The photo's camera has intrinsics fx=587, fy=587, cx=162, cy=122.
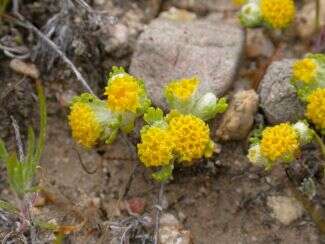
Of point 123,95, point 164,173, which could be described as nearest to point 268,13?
point 123,95

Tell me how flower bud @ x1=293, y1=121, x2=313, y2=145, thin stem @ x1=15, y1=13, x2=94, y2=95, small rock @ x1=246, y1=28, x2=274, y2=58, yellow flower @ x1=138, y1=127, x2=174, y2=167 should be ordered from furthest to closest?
small rock @ x1=246, y1=28, x2=274, y2=58
thin stem @ x1=15, y1=13, x2=94, y2=95
flower bud @ x1=293, y1=121, x2=313, y2=145
yellow flower @ x1=138, y1=127, x2=174, y2=167

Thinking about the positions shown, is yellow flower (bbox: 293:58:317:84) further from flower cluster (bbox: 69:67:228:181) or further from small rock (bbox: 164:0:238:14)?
small rock (bbox: 164:0:238:14)

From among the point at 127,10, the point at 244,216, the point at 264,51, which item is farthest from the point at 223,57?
the point at 244,216

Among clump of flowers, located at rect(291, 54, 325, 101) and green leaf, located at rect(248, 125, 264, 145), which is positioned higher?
clump of flowers, located at rect(291, 54, 325, 101)

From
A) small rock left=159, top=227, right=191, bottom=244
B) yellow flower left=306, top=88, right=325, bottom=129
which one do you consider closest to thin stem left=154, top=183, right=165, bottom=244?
small rock left=159, top=227, right=191, bottom=244

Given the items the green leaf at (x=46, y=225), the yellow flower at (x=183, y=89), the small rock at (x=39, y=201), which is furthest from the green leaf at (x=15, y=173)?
the yellow flower at (x=183, y=89)

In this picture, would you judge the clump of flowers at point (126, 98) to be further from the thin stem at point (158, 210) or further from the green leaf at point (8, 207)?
the green leaf at point (8, 207)

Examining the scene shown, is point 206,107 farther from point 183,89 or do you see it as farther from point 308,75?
point 308,75
